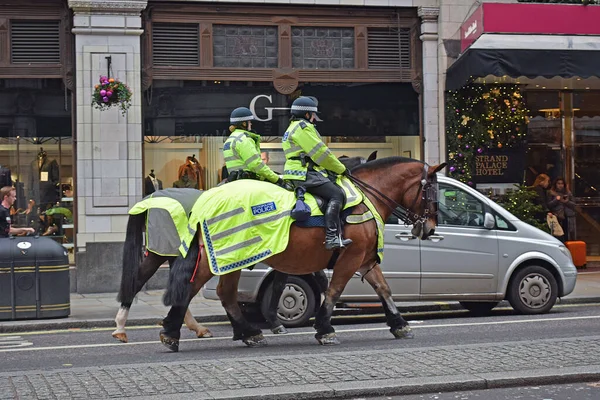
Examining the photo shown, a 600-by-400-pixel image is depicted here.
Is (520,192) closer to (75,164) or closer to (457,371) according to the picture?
(75,164)

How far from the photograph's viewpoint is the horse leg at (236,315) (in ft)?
35.7

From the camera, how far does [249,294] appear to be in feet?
43.4

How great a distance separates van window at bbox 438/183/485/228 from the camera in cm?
1395

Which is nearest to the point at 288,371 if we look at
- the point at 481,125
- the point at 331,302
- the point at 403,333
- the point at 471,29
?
the point at 331,302

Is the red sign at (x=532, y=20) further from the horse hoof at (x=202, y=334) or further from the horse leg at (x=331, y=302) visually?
the horse hoof at (x=202, y=334)

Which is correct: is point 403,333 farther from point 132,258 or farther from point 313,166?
point 132,258

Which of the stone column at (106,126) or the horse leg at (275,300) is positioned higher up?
the stone column at (106,126)

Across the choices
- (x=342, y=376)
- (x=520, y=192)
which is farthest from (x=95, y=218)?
(x=342, y=376)

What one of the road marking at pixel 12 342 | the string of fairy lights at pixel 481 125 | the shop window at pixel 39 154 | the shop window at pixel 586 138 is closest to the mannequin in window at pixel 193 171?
the shop window at pixel 39 154

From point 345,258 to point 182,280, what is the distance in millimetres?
1784

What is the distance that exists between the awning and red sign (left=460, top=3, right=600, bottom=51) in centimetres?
17

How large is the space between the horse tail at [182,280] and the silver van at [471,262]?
3005 millimetres

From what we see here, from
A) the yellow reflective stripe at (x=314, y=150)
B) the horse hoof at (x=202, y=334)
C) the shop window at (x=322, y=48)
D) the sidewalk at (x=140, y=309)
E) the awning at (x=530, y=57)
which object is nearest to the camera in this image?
the yellow reflective stripe at (x=314, y=150)

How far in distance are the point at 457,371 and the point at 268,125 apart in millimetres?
12160
